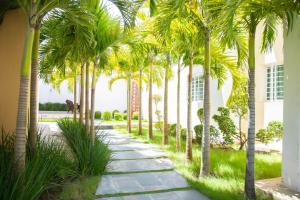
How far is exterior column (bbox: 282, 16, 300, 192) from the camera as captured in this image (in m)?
5.73

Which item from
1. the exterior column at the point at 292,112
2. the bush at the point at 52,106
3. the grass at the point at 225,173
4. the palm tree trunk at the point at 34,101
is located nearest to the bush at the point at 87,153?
the palm tree trunk at the point at 34,101

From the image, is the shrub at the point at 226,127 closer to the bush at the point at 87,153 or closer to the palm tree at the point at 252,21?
the bush at the point at 87,153

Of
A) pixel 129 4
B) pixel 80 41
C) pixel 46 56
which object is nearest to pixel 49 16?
pixel 80 41

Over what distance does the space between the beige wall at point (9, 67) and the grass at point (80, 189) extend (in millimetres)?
2212

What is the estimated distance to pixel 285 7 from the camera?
4973 mm

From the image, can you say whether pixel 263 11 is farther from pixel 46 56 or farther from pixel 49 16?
pixel 46 56

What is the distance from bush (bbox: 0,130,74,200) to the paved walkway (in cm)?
129

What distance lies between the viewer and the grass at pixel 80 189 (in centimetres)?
556

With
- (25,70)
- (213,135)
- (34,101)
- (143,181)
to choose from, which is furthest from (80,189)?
(213,135)

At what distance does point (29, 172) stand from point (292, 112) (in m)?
5.06

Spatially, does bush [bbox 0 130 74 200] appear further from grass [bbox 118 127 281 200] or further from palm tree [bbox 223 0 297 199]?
palm tree [bbox 223 0 297 199]

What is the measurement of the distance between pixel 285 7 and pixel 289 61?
55.9 inches

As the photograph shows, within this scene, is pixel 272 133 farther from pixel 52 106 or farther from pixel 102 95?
pixel 52 106

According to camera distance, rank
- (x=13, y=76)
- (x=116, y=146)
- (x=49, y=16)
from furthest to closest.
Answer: (x=116, y=146), (x=13, y=76), (x=49, y=16)
